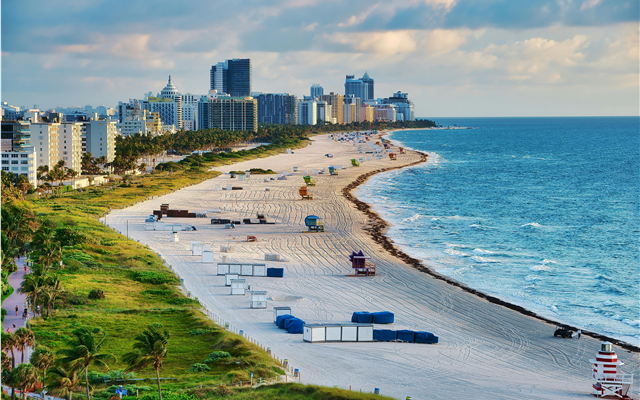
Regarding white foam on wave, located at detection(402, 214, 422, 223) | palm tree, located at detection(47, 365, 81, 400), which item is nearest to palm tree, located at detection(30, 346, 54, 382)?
palm tree, located at detection(47, 365, 81, 400)

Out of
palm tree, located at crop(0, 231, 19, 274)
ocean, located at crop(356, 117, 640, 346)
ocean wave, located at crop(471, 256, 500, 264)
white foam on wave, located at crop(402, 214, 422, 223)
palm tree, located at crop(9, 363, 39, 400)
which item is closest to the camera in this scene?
palm tree, located at crop(9, 363, 39, 400)

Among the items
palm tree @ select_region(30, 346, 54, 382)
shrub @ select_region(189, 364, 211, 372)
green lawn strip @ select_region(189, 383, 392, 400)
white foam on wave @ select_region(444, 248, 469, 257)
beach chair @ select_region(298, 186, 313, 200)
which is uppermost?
beach chair @ select_region(298, 186, 313, 200)

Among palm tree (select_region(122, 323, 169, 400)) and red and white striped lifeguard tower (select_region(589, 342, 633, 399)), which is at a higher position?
palm tree (select_region(122, 323, 169, 400))

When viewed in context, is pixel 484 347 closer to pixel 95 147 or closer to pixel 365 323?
pixel 365 323


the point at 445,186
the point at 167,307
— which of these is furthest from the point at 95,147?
the point at 167,307

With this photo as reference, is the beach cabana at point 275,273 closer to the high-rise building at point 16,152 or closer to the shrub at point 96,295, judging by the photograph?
the shrub at point 96,295

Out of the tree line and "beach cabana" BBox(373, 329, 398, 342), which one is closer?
the tree line

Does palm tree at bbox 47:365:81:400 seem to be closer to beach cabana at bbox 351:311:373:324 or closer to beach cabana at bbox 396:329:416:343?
beach cabana at bbox 396:329:416:343
